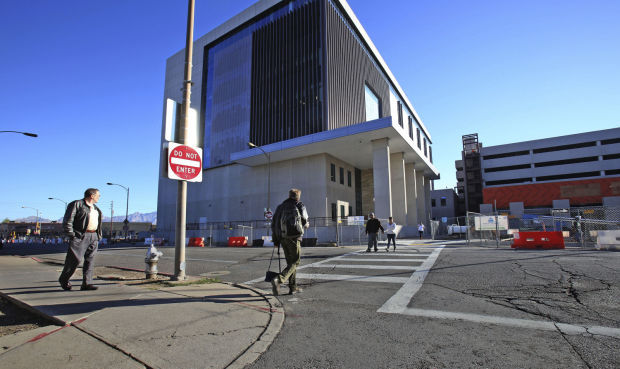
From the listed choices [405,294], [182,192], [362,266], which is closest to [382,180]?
[362,266]

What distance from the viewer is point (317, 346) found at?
3.05 m

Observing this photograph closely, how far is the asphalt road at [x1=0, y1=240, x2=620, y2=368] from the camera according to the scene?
8.85 feet

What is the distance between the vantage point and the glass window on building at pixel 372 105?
41906 millimetres

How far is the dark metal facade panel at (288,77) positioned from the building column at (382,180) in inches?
278

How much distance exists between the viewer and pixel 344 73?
119 feet

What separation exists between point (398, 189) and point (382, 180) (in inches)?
228

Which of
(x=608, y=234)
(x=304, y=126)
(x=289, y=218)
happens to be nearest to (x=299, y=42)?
(x=304, y=126)

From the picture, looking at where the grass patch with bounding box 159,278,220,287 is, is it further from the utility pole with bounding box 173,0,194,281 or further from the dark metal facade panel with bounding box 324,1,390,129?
the dark metal facade panel with bounding box 324,1,390,129

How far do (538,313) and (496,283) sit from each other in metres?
1.91

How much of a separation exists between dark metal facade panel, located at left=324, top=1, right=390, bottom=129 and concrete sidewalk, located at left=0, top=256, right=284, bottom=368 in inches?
1125

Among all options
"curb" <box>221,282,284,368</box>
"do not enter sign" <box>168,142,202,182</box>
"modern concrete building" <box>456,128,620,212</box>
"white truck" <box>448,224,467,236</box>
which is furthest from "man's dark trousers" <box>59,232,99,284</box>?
"modern concrete building" <box>456,128,620,212</box>

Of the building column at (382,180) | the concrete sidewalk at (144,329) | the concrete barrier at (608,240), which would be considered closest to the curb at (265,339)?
the concrete sidewalk at (144,329)

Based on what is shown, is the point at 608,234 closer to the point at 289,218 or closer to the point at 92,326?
the point at 289,218

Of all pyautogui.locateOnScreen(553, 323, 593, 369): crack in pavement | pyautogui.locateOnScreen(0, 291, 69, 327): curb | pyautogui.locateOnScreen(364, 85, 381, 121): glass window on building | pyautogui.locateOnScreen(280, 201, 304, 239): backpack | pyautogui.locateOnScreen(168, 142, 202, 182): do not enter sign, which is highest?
pyautogui.locateOnScreen(364, 85, 381, 121): glass window on building
